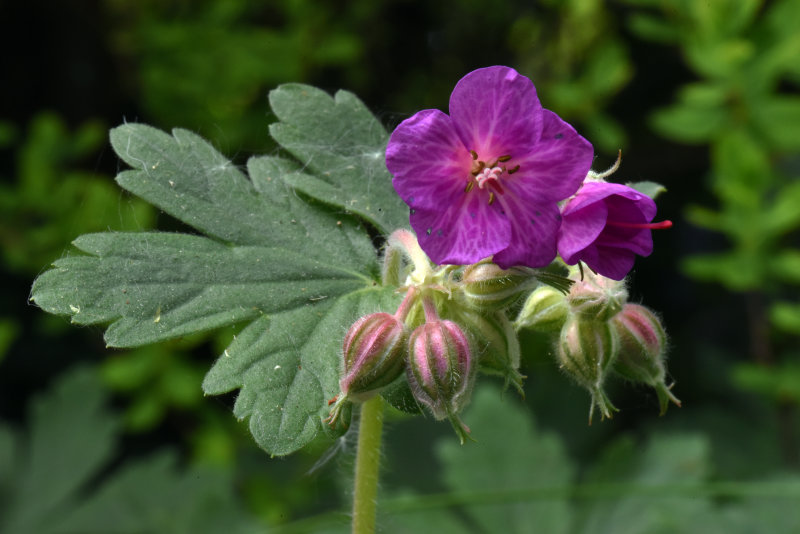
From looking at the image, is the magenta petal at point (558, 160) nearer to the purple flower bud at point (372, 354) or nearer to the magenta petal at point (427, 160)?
the magenta petal at point (427, 160)

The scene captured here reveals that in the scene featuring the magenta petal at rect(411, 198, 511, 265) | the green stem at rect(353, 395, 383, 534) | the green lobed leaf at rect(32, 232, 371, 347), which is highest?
the magenta petal at rect(411, 198, 511, 265)

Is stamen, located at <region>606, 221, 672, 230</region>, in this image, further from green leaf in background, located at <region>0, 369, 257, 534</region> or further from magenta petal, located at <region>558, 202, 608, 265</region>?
green leaf in background, located at <region>0, 369, 257, 534</region>

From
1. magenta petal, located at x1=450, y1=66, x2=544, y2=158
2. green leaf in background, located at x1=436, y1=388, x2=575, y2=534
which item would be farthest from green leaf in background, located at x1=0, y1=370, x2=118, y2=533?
magenta petal, located at x1=450, y1=66, x2=544, y2=158

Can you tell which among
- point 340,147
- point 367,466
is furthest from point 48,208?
point 367,466

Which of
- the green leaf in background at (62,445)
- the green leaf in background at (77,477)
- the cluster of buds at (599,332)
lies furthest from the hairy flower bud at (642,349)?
the green leaf in background at (62,445)

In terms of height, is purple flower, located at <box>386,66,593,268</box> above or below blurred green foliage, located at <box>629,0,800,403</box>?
above

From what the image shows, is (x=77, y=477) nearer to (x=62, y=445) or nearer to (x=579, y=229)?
(x=62, y=445)
